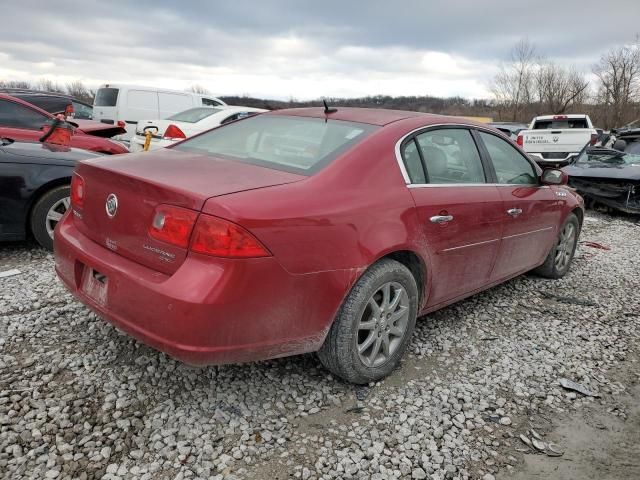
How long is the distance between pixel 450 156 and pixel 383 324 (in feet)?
4.18

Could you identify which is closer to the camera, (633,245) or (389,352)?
(389,352)

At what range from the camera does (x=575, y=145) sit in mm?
12289

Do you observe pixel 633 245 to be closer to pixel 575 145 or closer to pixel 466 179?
pixel 466 179

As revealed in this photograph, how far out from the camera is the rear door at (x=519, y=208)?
3.75m

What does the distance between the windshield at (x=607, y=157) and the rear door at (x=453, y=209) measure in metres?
7.03

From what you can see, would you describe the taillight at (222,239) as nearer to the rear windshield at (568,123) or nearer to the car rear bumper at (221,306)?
the car rear bumper at (221,306)

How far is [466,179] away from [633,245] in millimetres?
4747

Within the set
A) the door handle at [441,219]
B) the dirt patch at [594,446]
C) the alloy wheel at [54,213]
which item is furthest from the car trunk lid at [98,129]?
the dirt patch at [594,446]

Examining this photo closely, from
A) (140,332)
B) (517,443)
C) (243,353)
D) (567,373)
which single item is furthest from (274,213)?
(567,373)

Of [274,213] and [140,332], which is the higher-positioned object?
[274,213]

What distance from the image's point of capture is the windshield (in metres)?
9.16

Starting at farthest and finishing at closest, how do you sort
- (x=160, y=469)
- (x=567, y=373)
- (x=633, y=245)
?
(x=633, y=245) → (x=567, y=373) → (x=160, y=469)

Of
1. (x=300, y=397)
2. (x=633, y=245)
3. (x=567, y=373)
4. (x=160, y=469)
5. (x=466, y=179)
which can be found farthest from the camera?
(x=633, y=245)

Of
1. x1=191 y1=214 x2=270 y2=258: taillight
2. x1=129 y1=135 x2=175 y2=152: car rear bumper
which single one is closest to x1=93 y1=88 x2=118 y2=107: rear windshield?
x1=129 y1=135 x2=175 y2=152: car rear bumper
